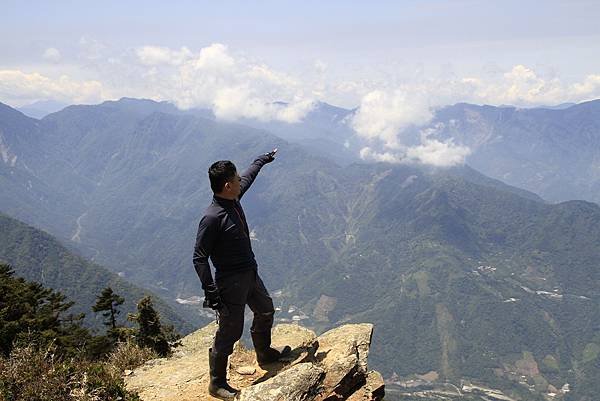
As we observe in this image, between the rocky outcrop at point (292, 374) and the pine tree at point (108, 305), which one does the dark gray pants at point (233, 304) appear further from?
the pine tree at point (108, 305)

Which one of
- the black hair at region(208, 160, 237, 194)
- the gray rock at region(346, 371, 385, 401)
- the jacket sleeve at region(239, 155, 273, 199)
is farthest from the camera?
the jacket sleeve at region(239, 155, 273, 199)

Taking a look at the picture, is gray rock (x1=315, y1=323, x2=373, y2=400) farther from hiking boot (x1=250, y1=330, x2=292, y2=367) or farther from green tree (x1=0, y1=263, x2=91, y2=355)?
green tree (x1=0, y1=263, x2=91, y2=355)

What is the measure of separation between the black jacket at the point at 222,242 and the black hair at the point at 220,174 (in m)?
0.24

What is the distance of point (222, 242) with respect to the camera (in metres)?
8.91

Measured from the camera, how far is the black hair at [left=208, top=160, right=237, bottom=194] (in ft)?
29.2

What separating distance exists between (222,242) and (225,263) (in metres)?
0.44

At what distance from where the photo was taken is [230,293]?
918cm

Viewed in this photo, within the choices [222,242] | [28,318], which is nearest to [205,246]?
[222,242]

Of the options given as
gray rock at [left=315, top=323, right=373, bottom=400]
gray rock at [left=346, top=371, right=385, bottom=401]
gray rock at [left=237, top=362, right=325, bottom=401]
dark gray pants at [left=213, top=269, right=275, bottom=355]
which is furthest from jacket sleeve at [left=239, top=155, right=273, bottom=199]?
gray rock at [left=346, top=371, right=385, bottom=401]

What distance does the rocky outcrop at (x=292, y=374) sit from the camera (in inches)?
338

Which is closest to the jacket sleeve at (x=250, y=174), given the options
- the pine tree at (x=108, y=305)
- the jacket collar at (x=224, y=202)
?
the jacket collar at (x=224, y=202)

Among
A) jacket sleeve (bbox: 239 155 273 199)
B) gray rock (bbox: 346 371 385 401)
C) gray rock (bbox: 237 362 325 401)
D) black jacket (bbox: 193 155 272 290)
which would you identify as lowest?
gray rock (bbox: 346 371 385 401)

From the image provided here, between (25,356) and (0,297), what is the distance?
21.8 metres

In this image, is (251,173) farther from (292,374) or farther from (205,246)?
(292,374)
